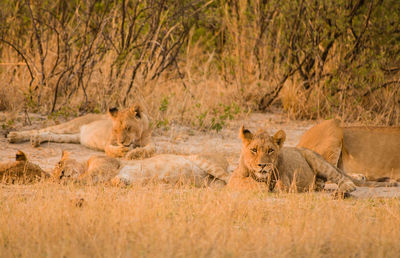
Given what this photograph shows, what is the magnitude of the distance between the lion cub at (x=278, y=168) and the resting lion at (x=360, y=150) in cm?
77

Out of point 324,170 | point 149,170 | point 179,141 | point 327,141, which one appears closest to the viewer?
point 324,170

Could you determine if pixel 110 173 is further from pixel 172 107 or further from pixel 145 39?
pixel 145 39

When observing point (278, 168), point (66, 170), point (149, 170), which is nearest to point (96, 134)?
point (149, 170)

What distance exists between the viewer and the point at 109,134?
24.3 feet

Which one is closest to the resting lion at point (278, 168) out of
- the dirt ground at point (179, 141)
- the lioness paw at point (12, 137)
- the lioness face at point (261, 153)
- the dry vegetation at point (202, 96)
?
the lioness face at point (261, 153)

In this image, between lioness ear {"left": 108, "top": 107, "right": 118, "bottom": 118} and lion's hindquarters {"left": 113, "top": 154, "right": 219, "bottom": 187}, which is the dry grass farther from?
lioness ear {"left": 108, "top": 107, "right": 118, "bottom": 118}

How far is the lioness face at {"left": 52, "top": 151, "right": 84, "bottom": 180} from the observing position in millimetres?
5301

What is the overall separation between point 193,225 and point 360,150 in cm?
312

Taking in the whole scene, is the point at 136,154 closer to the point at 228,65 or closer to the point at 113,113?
the point at 113,113

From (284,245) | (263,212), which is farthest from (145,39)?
Result: (284,245)

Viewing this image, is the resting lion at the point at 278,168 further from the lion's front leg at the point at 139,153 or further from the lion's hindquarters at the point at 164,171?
the lion's front leg at the point at 139,153

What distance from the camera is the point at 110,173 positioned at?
5484 millimetres

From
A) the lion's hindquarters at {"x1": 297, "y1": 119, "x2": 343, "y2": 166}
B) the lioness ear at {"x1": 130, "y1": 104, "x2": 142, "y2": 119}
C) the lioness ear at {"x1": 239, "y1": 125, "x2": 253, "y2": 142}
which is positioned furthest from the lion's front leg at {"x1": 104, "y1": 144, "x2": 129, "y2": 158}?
the lioness ear at {"x1": 239, "y1": 125, "x2": 253, "y2": 142}

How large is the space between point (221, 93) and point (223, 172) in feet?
14.8
